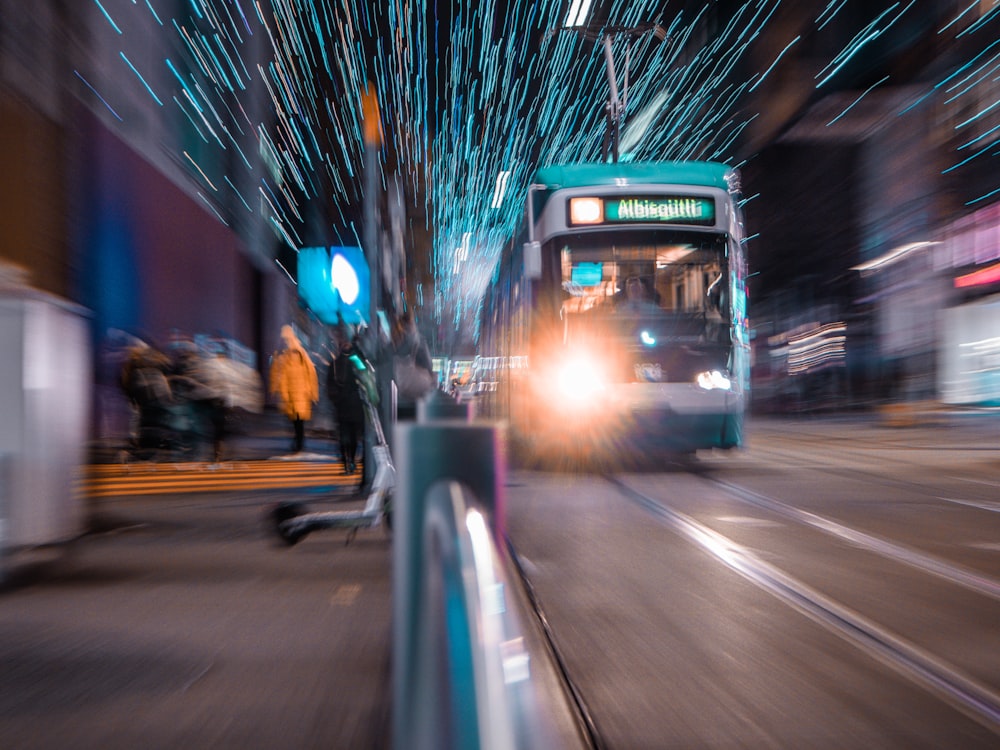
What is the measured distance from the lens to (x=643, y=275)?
1095 centimetres

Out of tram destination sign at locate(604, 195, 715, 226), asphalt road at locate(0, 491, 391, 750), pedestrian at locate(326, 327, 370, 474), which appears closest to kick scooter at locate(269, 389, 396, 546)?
asphalt road at locate(0, 491, 391, 750)

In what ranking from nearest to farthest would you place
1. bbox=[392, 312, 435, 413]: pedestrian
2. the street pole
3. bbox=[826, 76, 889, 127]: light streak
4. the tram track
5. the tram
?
1. the tram track
2. bbox=[392, 312, 435, 413]: pedestrian
3. the street pole
4. the tram
5. bbox=[826, 76, 889, 127]: light streak

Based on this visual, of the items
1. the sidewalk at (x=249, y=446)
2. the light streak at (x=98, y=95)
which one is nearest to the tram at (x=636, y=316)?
the sidewalk at (x=249, y=446)

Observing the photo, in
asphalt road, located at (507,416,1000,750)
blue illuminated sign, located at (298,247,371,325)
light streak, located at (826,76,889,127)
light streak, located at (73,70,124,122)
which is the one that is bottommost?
asphalt road, located at (507,416,1000,750)

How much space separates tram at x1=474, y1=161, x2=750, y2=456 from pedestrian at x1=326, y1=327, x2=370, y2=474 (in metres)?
2.29

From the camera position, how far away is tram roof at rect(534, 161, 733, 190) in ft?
36.9

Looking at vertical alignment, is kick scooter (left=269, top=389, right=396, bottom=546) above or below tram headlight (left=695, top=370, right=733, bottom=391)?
below

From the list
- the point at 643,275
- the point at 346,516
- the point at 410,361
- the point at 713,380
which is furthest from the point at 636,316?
the point at 346,516

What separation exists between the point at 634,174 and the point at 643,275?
4.37ft

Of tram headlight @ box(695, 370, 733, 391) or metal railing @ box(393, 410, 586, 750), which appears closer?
metal railing @ box(393, 410, 586, 750)

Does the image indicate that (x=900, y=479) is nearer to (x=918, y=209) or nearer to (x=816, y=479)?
(x=816, y=479)

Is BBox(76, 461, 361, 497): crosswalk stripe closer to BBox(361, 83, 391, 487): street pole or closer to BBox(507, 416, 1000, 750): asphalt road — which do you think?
BBox(361, 83, 391, 487): street pole

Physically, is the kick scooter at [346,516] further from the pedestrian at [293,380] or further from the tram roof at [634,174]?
the pedestrian at [293,380]

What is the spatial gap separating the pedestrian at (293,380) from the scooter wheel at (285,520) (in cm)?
680
